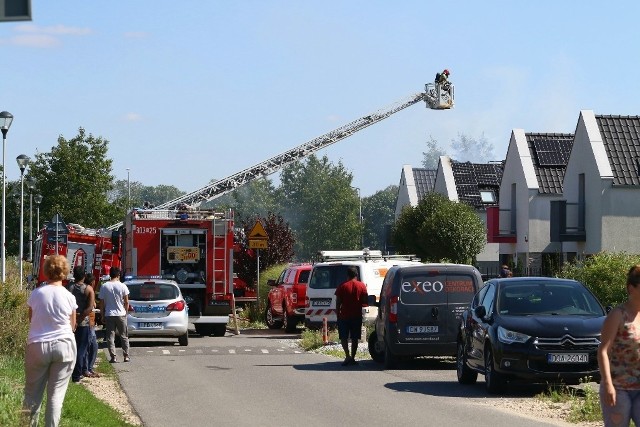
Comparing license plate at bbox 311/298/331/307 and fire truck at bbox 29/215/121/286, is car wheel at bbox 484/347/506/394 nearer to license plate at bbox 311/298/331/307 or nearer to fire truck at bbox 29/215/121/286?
license plate at bbox 311/298/331/307

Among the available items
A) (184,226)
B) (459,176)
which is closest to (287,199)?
(459,176)

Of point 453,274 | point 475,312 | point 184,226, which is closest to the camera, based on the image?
point 475,312

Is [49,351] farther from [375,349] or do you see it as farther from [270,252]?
[270,252]

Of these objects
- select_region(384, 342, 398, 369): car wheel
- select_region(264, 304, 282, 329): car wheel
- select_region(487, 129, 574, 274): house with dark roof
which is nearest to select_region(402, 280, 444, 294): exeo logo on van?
select_region(384, 342, 398, 369): car wheel

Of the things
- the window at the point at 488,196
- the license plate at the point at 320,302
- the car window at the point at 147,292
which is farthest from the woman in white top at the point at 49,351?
the window at the point at 488,196

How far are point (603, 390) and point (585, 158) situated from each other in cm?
4064

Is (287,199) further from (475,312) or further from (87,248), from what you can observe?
(475,312)

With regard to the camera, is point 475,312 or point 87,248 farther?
point 87,248

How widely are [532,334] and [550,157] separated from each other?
41.9 metres

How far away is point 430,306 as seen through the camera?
21828mm

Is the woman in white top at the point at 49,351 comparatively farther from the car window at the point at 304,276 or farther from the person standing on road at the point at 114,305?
the car window at the point at 304,276

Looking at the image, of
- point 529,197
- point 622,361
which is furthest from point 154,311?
point 529,197

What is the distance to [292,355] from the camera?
26.5 meters

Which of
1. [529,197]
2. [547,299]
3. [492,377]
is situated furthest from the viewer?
[529,197]
